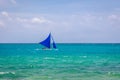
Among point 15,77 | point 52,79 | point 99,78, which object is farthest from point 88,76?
point 15,77

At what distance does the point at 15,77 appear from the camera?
3762cm

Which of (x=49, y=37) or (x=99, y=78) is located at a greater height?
(x=49, y=37)

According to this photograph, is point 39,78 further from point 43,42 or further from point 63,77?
point 43,42

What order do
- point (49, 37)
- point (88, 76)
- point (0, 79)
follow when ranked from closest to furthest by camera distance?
point (0, 79)
point (88, 76)
point (49, 37)

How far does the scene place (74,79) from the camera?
35719mm

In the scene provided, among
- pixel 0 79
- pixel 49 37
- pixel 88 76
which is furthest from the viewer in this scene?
→ pixel 49 37

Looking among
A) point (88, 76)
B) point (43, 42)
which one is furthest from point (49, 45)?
point (88, 76)

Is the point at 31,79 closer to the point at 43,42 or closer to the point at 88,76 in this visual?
the point at 88,76

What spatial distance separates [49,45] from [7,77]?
6719 cm

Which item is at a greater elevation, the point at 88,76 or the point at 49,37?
the point at 49,37

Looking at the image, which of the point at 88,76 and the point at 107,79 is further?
the point at 88,76

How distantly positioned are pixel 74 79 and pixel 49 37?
65184mm

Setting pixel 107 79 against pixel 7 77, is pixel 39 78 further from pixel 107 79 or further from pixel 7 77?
pixel 107 79

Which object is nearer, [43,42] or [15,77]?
[15,77]
